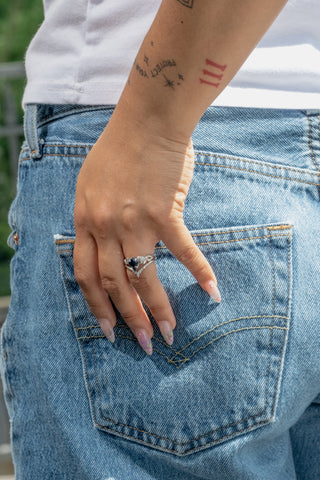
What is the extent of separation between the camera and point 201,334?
3.03 feet

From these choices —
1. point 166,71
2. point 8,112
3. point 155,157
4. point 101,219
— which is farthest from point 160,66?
point 8,112

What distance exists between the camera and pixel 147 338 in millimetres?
940

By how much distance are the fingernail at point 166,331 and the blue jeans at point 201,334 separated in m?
0.02

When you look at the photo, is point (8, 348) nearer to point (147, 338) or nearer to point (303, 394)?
point (147, 338)

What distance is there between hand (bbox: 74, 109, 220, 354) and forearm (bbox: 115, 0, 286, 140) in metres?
0.03

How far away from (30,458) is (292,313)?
1.59ft

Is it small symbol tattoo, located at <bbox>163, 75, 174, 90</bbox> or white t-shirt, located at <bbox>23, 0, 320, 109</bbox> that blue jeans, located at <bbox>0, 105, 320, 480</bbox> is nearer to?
white t-shirt, located at <bbox>23, 0, 320, 109</bbox>

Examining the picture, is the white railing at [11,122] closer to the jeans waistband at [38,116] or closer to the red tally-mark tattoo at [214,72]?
the jeans waistband at [38,116]

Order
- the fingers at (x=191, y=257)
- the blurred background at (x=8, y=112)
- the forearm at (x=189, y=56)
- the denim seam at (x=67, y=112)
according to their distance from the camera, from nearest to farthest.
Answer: the forearm at (x=189, y=56), the fingers at (x=191, y=257), the denim seam at (x=67, y=112), the blurred background at (x=8, y=112)

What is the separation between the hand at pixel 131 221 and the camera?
854 millimetres

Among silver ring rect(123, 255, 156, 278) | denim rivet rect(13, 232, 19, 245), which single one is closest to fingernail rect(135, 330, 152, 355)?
silver ring rect(123, 255, 156, 278)

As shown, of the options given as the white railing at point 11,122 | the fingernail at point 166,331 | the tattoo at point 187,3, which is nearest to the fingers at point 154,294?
the fingernail at point 166,331

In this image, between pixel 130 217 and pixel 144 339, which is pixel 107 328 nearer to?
pixel 144 339

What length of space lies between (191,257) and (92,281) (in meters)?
0.16
